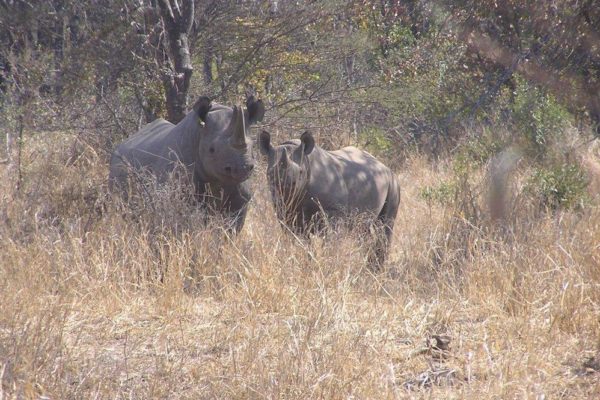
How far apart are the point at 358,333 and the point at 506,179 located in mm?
3531

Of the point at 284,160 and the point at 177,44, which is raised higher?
the point at 177,44

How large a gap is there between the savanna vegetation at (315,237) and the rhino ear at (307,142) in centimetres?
59

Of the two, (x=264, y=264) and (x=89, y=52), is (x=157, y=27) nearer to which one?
(x=89, y=52)

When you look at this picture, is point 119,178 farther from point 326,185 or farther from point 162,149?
point 326,185

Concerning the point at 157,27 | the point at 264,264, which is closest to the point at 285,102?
the point at 157,27

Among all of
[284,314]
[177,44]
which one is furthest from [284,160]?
[177,44]

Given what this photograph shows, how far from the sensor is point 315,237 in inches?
239

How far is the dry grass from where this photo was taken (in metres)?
3.86

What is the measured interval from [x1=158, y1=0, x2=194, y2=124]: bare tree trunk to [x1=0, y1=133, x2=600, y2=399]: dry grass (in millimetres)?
2611

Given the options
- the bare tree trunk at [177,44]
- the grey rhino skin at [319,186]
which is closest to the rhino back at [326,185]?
the grey rhino skin at [319,186]

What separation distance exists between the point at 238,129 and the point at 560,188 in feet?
9.98

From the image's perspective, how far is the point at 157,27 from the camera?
9.12 m

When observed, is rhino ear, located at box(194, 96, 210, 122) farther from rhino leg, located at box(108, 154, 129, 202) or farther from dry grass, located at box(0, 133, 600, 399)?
dry grass, located at box(0, 133, 600, 399)

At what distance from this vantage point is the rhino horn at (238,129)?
6.45m
